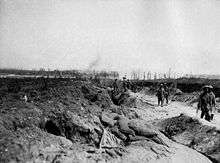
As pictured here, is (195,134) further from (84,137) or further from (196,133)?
(84,137)

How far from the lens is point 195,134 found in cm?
876

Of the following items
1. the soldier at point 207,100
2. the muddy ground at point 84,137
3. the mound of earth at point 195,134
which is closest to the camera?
the muddy ground at point 84,137

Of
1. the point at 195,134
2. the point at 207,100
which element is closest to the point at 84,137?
the point at 195,134

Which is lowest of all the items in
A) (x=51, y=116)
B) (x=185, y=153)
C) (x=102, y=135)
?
(x=185, y=153)

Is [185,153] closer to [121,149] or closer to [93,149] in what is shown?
[121,149]

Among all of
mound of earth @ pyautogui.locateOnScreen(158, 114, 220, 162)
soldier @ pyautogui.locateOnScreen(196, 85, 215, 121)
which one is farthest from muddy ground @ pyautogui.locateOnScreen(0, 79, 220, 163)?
soldier @ pyautogui.locateOnScreen(196, 85, 215, 121)

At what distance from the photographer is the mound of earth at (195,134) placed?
757 cm

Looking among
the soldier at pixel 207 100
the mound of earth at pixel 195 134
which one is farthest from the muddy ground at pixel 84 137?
the soldier at pixel 207 100

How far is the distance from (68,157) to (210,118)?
743 cm

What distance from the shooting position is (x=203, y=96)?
10.6m

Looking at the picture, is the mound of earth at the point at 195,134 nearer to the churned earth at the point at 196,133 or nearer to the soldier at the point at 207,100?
the churned earth at the point at 196,133

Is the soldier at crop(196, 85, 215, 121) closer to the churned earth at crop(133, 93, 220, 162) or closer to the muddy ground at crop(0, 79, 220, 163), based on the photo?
the churned earth at crop(133, 93, 220, 162)

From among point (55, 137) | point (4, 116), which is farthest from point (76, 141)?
point (4, 116)

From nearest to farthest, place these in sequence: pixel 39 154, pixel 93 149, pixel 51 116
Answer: pixel 39 154, pixel 93 149, pixel 51 116
